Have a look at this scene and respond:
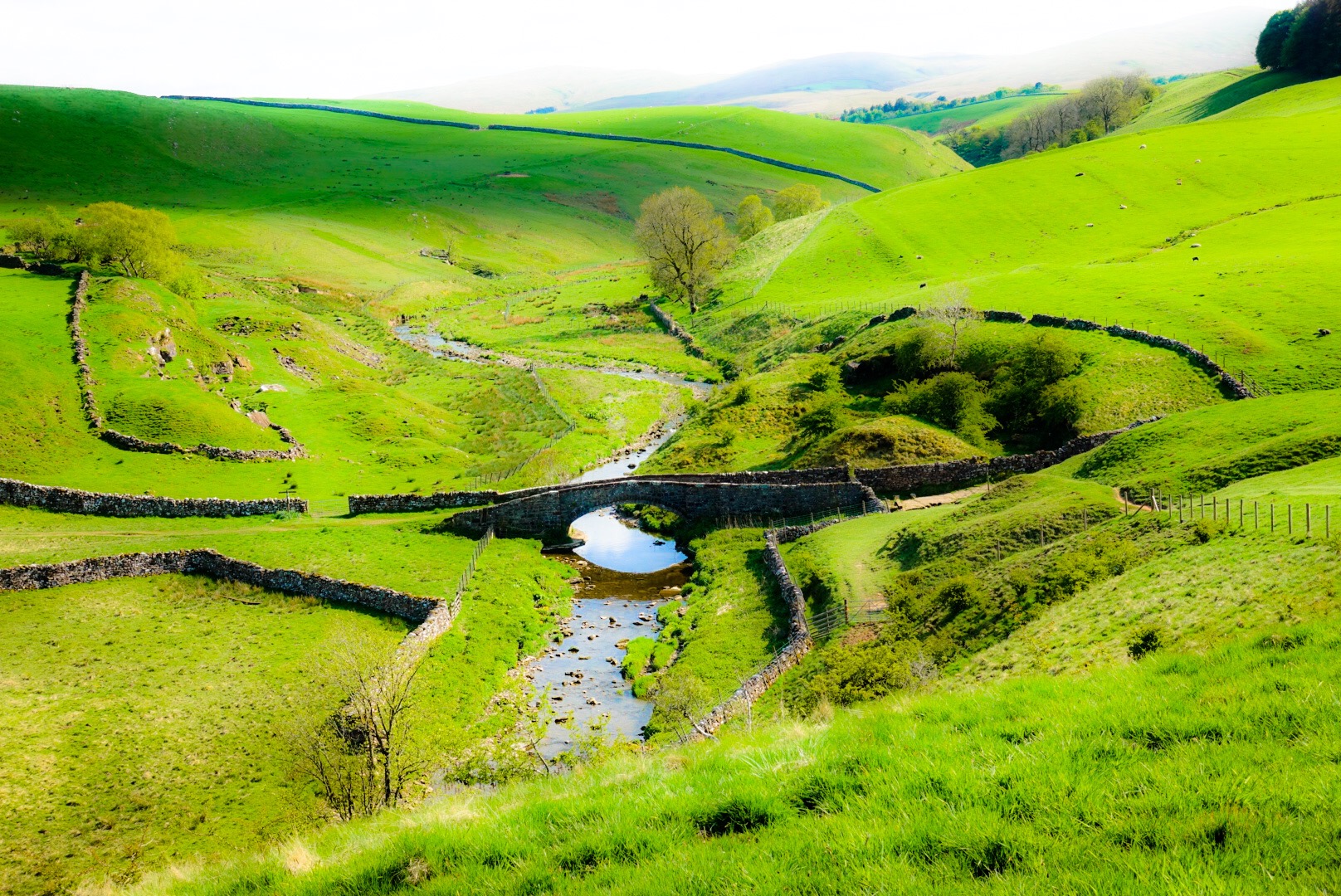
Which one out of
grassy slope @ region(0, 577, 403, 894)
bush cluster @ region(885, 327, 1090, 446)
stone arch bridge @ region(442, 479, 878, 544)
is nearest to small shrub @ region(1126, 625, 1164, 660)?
grassy slope @ region(0, 577, 403, 894)

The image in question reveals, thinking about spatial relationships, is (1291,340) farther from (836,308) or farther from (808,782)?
(808,782)

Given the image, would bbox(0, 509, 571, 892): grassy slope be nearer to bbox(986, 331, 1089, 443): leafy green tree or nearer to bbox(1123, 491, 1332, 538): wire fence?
bbox(1123, 491, 1332, 538): wire fence

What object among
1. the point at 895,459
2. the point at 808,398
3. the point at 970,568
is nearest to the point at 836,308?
the point at 808,398

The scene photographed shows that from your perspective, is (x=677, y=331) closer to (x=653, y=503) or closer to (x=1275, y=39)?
(x=653, y=503)

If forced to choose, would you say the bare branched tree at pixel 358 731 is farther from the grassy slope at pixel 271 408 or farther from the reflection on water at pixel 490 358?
the reflection on water at pixel 490 358

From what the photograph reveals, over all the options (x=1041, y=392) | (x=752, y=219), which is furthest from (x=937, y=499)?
(x=752, y=219)

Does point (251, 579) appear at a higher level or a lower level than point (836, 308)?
lower
